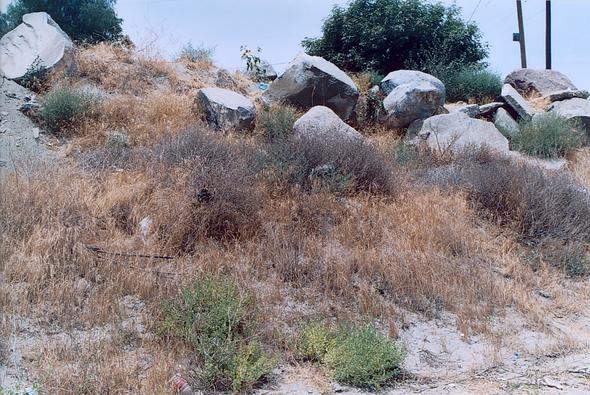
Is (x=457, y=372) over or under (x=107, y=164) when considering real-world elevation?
under

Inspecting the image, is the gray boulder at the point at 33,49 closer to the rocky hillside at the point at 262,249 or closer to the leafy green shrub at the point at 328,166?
the rocky hillside at the point at 262,249

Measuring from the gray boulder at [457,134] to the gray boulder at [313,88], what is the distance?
173 centimetres

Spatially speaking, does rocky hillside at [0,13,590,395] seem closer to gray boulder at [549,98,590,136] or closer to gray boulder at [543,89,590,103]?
gray boulder at [549,98,590,136]

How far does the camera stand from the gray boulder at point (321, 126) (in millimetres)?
10281

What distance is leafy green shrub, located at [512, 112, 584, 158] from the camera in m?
12.8

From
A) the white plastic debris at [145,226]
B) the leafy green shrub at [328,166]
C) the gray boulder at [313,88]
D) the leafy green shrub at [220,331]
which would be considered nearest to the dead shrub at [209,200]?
the white plastic debris at [145,226]

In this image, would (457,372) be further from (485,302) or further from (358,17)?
(358,17)

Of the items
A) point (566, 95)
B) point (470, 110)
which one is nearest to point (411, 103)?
point (470, 110)

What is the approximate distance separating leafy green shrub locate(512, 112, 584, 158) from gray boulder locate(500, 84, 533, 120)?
97 centimetres

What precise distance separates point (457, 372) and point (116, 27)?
16534mm

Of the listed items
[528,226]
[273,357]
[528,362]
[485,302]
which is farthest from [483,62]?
[273,357]

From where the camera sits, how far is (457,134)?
12.0 meters

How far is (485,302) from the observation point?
6992 mm

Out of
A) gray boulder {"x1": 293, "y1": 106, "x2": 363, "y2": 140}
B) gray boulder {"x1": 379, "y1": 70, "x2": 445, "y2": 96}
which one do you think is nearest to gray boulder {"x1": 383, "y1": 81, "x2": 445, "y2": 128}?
gray boulder {"x1": 379, "y1": 70, "x2": 445, "y2": 96}
